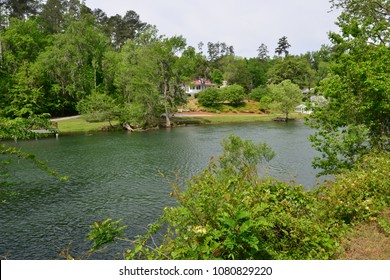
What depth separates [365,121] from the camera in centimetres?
1847

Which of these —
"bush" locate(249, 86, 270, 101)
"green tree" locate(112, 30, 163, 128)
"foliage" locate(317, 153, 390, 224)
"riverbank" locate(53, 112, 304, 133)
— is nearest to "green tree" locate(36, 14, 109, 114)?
"riverbank" locate(53, 112, 304, 133)

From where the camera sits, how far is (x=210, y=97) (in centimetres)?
9444

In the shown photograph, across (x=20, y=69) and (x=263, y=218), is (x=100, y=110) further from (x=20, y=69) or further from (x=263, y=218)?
(x=263, y=218)

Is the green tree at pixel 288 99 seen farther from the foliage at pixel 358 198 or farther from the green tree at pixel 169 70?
the foliage at pixel 358 198

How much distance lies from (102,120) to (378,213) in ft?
203

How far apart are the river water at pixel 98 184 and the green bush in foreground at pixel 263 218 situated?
2.11 meters

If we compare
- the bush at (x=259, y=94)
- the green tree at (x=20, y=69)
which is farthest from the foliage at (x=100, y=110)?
the bush at (x=259, y=94)

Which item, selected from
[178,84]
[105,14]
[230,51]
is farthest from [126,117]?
[230,51]

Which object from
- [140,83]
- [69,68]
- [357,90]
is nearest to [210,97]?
[140,83]

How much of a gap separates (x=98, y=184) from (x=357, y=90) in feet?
66.4

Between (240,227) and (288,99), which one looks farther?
(288,99)

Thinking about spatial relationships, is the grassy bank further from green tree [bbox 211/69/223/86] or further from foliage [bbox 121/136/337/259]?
green tree [bbox 211/69/223/86]

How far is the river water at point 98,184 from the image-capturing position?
16719 millimetres

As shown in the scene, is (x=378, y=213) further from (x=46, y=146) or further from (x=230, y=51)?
(x=230, y=51)
